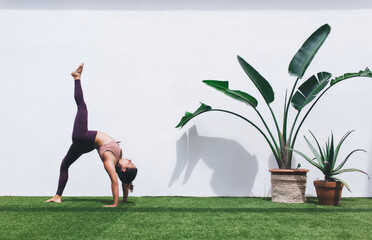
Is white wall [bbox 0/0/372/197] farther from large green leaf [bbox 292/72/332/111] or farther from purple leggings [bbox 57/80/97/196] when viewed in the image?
purple leggings [bbox 57/80/97/196]

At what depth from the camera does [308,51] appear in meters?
3.45

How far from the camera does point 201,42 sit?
160 inches

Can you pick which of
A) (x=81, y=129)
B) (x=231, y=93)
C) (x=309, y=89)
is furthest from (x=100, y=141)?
(x=309, y=89)

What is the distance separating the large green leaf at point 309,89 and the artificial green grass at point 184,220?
100 cm

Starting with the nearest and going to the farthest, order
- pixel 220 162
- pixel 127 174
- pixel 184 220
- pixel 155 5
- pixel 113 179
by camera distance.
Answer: pixel 184 220 → pixel 113 179 → pixel 127 174 → pixel 220 162 → pixel 155 5

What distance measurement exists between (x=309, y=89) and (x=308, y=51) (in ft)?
1.22

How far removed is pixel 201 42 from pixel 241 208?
201cm

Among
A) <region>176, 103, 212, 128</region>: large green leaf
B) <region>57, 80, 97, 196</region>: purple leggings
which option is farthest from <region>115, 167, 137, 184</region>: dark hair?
<region>176, 103, 212, 128</region>: large green leaf

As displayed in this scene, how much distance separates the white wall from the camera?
12.9ft

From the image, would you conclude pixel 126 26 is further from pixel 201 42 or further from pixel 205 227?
pixel 205 227

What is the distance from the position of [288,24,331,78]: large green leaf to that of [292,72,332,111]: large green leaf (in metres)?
0.12

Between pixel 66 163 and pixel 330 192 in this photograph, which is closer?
pixel 330 192

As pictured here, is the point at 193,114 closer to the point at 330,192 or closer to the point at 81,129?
the point at 81,129

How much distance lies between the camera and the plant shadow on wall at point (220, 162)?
3904mm
